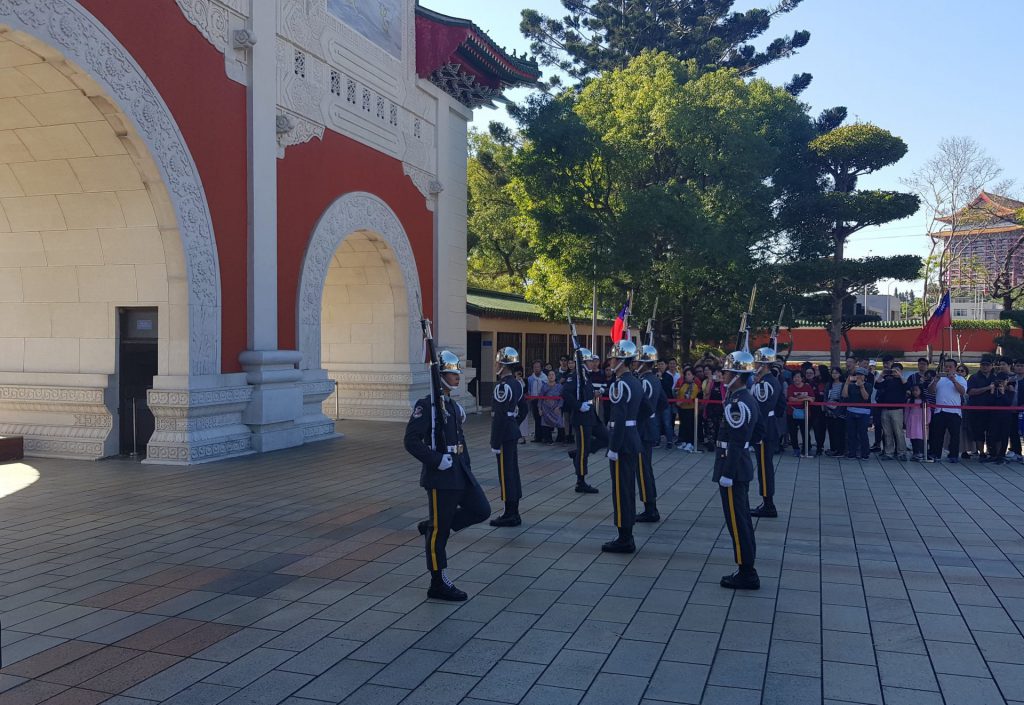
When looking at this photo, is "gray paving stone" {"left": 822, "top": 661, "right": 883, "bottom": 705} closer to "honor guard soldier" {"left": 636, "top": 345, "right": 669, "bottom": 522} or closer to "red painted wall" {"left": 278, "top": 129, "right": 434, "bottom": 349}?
"honor guard soldier" {"left": 636, "top": 345, "right": 669, "bottom": 522}

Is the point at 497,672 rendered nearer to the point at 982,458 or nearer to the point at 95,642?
the point at 95,642

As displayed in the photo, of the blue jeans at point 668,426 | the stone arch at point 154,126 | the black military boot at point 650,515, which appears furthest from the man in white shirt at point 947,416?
the stone arch at point 154,126

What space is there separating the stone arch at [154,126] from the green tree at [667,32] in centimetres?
2600

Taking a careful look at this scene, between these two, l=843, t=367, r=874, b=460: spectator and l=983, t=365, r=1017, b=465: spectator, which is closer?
l=983, t=365, r=1017, b=465: spectator

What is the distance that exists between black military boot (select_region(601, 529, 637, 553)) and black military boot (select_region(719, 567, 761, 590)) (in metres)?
0.90

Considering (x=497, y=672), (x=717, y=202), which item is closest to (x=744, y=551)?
(x=497, y=672)

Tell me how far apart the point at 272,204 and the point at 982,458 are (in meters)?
10.3

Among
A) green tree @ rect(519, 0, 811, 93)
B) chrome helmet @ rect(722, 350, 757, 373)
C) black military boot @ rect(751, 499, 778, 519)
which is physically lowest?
black military boot @ rect(751, 499, 778, 519)

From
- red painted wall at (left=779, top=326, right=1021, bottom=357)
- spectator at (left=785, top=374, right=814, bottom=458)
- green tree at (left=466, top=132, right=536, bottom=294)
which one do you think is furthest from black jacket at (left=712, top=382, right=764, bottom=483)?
red painted wall at (left=779, top=326, right=1021, bottom=357)

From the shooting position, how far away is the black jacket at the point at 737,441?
16.7ft

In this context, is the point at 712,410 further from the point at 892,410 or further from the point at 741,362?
the point at 741,362

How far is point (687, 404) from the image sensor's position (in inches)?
466

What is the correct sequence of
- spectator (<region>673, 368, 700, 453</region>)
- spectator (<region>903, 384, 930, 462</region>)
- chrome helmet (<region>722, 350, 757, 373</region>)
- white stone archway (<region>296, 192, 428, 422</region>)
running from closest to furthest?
chrome helmet (<region>722, 350, 757, 373</region>) → spectator (<region>903, 384, 930, 462</region>) → spectator (<region>673, 368, 700, 453</region>) → white stone archway (<region>296, 192, 428, 422</region>)

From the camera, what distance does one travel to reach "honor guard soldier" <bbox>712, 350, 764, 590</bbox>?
195 inches
